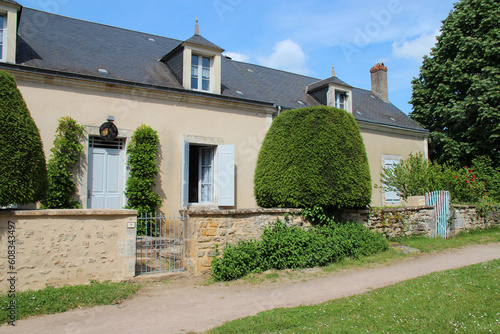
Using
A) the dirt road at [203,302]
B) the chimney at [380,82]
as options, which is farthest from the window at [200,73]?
the chimney at [380,82]

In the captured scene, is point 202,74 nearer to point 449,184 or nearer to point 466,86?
point 449,184

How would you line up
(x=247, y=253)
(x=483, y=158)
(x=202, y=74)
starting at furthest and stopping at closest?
(x=483, y=158)
(x=202, y=74)
(x=247, y=253)

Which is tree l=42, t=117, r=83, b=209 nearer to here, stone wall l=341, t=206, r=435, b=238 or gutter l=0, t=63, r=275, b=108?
gutter l=0, t=63, r=275, b=108

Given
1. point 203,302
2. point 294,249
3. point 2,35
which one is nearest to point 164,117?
point 2,35

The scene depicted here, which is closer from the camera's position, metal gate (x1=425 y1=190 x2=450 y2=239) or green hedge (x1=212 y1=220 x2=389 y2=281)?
green hedge (x1=212 y1=220 x2=389 y2=281)

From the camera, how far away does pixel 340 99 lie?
14297 mm

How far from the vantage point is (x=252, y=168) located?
11359 mm

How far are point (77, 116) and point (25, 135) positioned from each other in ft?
11.7

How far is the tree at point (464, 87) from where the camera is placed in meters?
15.3

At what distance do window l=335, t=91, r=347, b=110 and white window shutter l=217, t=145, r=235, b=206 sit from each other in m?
→ 5.51

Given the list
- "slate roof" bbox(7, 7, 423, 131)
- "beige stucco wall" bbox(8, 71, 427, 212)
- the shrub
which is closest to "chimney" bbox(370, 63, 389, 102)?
"slate roof" bbox(7, 7, 423, 131)

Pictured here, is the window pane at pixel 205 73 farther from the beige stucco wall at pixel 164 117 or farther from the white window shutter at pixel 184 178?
the white window shutter at pixel 184 178

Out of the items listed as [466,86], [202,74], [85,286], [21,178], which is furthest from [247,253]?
[466,86]

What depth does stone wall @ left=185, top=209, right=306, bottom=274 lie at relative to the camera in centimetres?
662
